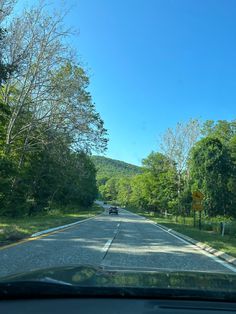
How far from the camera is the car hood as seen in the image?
335 cm

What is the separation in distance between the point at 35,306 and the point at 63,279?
57 cm

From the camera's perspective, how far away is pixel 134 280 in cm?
372

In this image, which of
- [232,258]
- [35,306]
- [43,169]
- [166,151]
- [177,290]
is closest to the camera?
[35,306]

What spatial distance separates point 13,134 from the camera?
35719 millimetres

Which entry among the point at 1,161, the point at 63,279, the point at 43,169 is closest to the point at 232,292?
the point at 63,279

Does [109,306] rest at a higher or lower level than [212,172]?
lower

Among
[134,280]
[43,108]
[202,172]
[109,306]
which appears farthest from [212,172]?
[109,306]

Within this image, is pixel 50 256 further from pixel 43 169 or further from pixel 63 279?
pixel 43 169

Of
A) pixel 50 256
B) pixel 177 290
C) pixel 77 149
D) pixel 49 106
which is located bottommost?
pixel 50 256

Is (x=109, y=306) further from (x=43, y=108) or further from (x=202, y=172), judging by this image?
(x=202, y=172)

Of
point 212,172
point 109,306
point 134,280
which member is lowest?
point 109,306

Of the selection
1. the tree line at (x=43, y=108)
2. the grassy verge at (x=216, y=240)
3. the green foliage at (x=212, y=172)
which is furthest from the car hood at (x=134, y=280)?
the green foliage at (x=212, y=172)

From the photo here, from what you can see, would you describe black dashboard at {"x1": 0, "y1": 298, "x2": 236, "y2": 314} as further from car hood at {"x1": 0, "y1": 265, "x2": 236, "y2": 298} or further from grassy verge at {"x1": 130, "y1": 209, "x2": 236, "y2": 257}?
grassy verge at {"x1": 130, "y1": 209, "x2": 236, "y2": 257}

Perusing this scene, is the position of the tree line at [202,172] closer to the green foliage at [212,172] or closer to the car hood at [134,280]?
the green foliage at [212,172]
